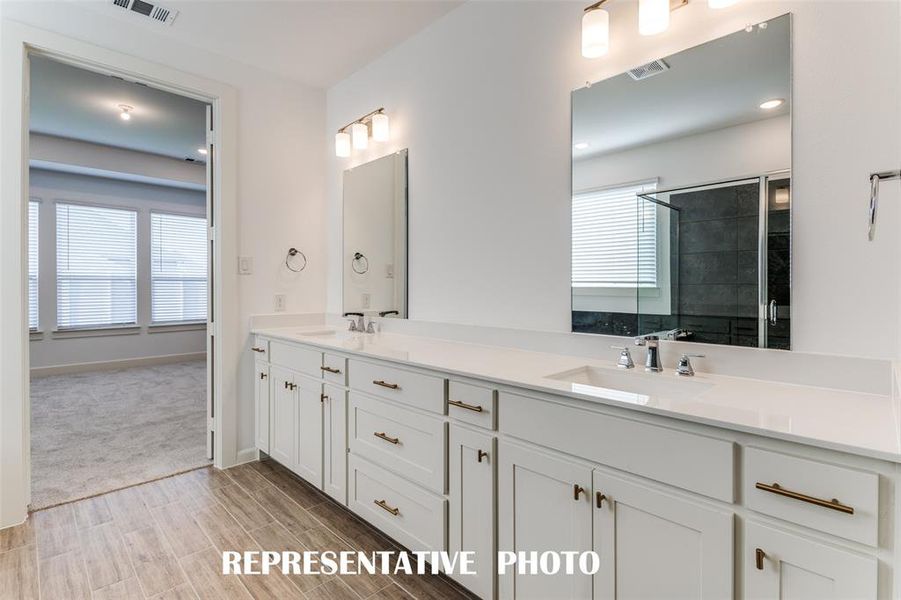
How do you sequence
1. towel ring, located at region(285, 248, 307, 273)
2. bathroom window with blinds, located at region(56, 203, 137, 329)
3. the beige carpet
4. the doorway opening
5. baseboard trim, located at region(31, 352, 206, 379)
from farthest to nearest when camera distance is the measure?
1. bathroom window with blinds, located at region(56, 203, 137, 329)
2. baseboard trim, located at region(31, 352, 206, 379)
3. the doorway opening
4. towel ring, located at region(285, 248, 307, 273)
5. the beige carpet

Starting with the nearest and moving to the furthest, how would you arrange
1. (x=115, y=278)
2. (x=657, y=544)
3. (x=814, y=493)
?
(x=814, y=493) < (x=657, y=544) < (x=115, y=278)

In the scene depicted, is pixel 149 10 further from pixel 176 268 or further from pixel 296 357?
pixel 176 268

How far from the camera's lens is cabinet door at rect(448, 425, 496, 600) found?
5.04 feet

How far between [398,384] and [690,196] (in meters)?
1.33

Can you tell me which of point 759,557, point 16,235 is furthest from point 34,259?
point 759,557

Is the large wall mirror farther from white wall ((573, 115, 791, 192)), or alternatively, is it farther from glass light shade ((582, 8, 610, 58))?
glass light shade ((582, 8, 610, 58))

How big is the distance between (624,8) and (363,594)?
2.50m

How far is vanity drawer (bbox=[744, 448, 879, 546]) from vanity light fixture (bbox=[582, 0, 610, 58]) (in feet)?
4.93

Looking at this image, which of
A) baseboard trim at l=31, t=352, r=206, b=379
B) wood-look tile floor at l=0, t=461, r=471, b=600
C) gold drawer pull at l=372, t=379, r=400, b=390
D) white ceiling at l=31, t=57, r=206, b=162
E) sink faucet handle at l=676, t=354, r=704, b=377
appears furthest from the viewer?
baseboard trim at l=31, t=352, r=206, b=379

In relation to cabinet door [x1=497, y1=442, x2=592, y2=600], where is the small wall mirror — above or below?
above

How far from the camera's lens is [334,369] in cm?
228

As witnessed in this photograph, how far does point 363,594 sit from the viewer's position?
1.72 meters

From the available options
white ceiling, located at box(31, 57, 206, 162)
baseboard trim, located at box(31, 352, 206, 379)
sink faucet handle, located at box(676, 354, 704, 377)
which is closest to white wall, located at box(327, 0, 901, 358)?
sink faucet handle, located at box(676, 354, 704, 377)

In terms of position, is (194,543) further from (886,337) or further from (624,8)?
(624,8)
